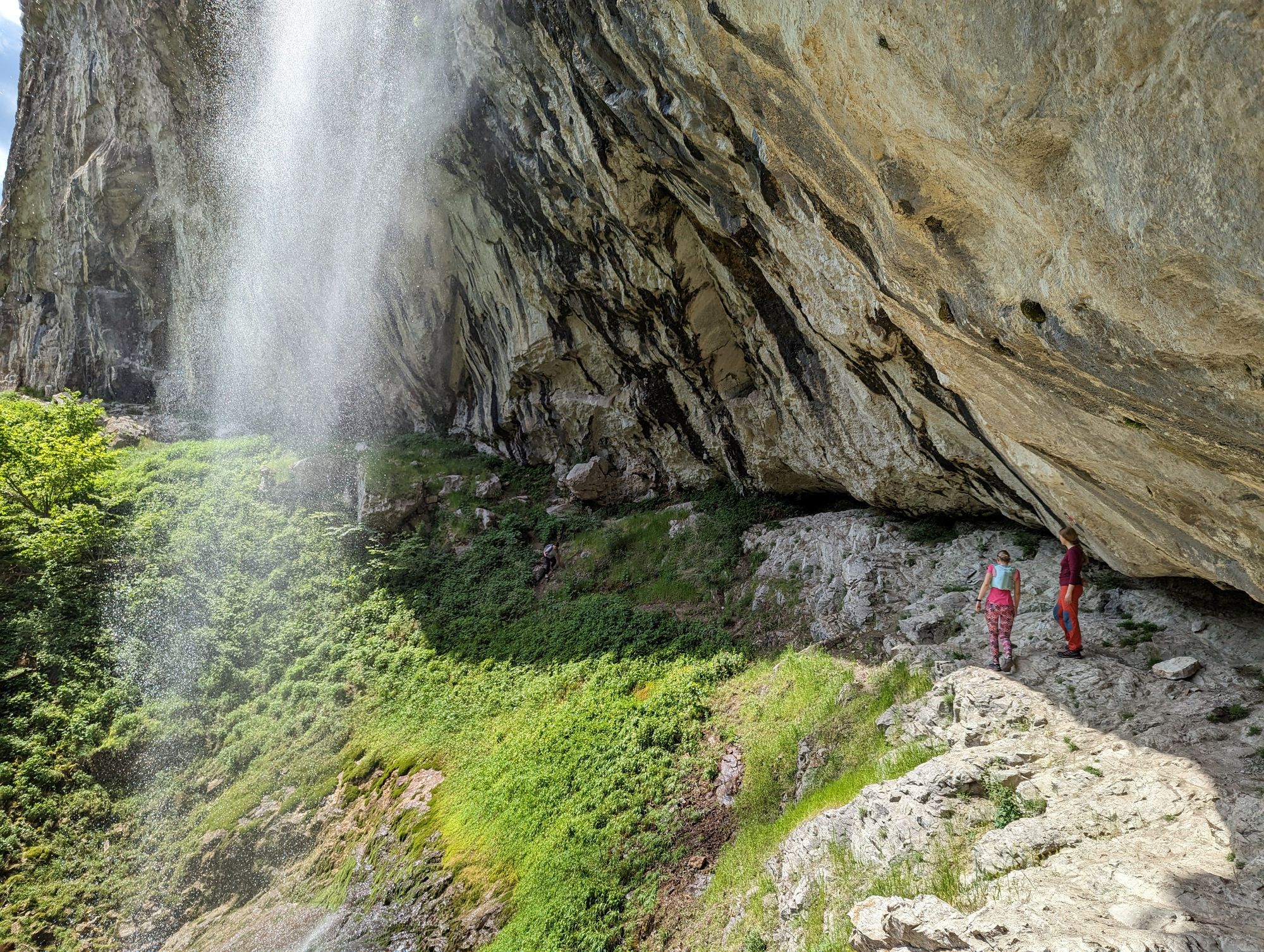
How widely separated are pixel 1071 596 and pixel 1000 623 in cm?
74

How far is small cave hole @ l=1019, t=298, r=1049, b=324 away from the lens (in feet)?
13.4

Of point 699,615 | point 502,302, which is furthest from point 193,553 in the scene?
point 699,615

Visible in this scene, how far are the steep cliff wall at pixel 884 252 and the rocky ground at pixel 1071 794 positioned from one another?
0.95m

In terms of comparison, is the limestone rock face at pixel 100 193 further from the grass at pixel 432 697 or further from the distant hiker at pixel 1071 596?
the distant hiker at pixel 1071 596

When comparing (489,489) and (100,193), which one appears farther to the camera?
(100,193)

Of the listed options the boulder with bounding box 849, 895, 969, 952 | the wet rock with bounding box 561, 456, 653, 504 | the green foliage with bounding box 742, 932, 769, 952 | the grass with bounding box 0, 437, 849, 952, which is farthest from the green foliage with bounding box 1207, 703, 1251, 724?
the wet rock with bounding box 561, 456, 653, 504

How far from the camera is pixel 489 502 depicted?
19828 millimetres

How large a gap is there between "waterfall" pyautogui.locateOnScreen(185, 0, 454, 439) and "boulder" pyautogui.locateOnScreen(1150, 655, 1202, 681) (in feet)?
56.9

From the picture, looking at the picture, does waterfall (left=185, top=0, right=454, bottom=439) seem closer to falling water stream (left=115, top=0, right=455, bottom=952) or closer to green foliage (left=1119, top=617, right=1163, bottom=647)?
falling water stream (left=115, top=0, right=455, bottom=952)

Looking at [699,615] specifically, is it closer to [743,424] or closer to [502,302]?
[743,424]

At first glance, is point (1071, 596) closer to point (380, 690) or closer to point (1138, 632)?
point (1138, 632)

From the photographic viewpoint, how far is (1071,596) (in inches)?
259

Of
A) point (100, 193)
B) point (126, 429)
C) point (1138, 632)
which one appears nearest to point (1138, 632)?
point (1138, 632)

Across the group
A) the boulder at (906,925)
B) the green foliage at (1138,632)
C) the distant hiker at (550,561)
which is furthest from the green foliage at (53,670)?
the green foliage at (1138,632)
